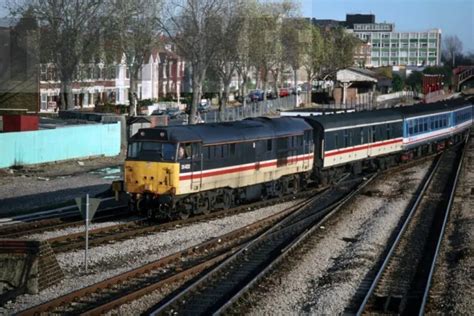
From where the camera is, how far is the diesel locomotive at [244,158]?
21234mm

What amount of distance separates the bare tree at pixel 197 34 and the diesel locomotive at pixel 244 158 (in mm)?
17992

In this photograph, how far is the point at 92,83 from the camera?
7938cm

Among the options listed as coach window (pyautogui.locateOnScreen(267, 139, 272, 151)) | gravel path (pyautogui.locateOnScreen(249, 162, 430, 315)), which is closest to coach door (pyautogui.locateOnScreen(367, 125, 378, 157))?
gravel path (pyautogui.locateOnScreen(249, 162, 430, 315))

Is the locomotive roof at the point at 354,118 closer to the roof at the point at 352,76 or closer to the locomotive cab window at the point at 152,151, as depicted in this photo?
the locomotive cab window at the point at 152,151

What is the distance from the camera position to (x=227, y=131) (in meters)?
23.5

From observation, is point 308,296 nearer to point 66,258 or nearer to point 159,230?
point 66,258

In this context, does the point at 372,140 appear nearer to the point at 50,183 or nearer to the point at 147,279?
the point at 50,183

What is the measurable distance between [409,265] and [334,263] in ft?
5.54

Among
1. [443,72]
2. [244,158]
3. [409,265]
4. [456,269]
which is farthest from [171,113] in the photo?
[443,72]

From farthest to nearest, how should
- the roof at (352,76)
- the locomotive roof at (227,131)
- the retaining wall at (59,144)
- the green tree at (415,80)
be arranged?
the green tree at (415,80) < the roof at (352,76) < the retaining wall at (59,144) < the locomotive roof at (227,131)

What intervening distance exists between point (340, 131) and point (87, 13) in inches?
1084

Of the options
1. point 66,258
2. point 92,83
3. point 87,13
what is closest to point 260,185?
point 66,258

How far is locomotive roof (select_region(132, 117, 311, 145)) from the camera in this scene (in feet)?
70.3

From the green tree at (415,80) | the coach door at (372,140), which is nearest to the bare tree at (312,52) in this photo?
the green tree at (415,80)
